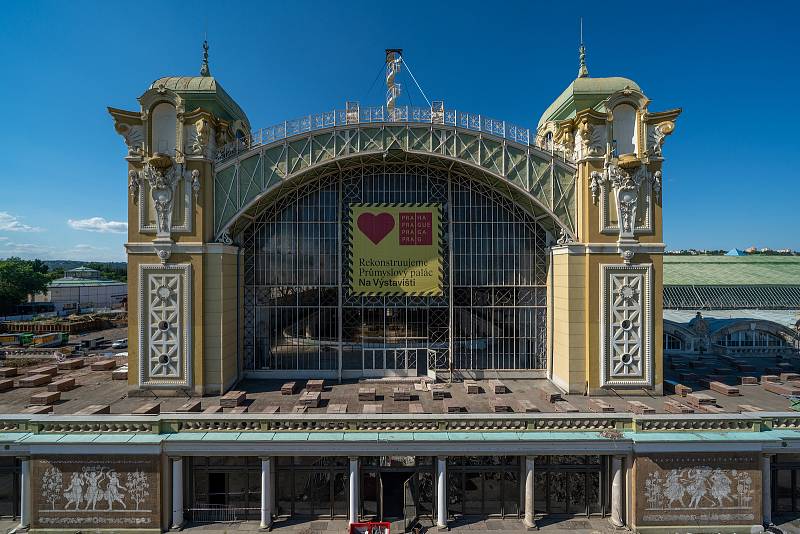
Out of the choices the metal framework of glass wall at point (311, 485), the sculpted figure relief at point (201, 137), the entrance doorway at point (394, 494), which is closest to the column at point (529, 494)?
the entrance doorway at point (394, 494)

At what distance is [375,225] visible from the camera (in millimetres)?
30078

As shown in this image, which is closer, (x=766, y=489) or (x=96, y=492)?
(x=96, y=492)

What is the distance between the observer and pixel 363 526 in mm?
16266

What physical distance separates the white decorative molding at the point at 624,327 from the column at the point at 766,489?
8176mm

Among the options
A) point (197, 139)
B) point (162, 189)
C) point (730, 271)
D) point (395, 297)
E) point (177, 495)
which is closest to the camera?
point (177, 495)

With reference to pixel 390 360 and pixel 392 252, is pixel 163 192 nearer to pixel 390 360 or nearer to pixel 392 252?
pixel 392 252

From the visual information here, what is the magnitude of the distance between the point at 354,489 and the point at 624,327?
2106 centimetres

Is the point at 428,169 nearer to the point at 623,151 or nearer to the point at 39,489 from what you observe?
the point at 623,151

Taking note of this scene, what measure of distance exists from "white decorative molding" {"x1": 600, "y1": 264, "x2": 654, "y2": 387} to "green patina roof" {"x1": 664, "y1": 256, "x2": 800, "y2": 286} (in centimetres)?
3297

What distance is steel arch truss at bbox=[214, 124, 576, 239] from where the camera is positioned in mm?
27641

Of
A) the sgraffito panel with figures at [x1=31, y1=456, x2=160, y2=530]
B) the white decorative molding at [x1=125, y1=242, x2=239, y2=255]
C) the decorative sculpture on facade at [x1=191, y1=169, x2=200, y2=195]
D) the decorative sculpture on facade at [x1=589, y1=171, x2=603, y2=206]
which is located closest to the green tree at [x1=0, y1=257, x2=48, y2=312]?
the white decorative molding at [x1=125, y1=242, x2=239, y2=255]

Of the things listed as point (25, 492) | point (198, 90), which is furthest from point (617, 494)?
point (198, 90)

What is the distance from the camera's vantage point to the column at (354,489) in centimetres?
1759

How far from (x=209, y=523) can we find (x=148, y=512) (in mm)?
2773
